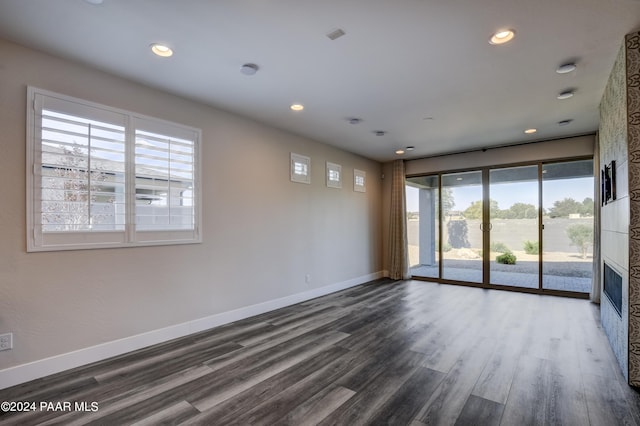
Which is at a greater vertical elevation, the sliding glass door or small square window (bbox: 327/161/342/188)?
small square window (bbox: 327/161/342/188)

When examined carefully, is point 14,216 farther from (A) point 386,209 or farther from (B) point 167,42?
(A) point 386,209

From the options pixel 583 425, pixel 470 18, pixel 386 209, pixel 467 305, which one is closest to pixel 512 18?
pixel 470 18

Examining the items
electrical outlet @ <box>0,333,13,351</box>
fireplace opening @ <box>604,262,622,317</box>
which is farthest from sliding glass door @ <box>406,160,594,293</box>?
electrical outlet @ <box>0,333,13,351</box>

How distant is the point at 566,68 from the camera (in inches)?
109

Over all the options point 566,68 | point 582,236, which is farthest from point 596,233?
point 566,68

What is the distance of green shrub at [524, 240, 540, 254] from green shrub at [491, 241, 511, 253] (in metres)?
0.30

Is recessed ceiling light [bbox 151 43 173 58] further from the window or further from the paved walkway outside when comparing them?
the paved walkway outside

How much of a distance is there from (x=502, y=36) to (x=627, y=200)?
5.45 feet

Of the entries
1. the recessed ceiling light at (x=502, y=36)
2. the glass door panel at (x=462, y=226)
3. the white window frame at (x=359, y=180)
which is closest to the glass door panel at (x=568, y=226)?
the glass door panel at (x=462, y=226)

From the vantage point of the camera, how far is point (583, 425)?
1.90 meters

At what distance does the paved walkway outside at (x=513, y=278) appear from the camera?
5.17 metres

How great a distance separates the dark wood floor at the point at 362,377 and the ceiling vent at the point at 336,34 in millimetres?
2734

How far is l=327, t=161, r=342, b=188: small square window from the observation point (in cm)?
557

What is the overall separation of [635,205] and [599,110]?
7.29 feet
